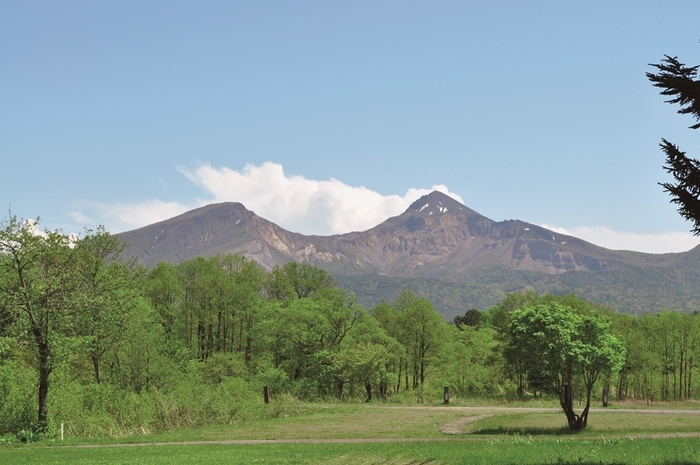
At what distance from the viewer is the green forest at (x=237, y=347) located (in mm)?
32656

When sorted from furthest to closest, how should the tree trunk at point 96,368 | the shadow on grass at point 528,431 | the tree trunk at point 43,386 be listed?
the tree trunk at point 96,368, the tree trunk at point 43,386, the shadow on grass at point 528,431

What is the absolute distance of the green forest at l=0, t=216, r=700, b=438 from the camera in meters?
32.7

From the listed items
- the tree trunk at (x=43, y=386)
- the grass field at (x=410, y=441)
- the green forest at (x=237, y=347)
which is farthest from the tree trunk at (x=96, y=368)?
the grass field at (x=410, y=441)

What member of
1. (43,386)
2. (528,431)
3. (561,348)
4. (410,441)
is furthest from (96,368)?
(561,348)

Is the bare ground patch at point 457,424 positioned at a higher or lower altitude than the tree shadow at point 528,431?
lower

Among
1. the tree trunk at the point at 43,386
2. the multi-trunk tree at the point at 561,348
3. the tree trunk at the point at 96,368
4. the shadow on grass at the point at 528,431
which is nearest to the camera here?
the shadow on grass at the point at 528,431

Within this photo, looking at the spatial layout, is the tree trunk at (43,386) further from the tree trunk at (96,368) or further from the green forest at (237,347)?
the tree trunk at (96,368)

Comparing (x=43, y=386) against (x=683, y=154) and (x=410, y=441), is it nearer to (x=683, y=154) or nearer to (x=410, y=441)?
(x=410, y=441)

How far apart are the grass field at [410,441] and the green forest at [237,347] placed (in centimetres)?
308

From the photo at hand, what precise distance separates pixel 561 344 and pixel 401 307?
52.7m

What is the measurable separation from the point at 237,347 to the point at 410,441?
50.6 m

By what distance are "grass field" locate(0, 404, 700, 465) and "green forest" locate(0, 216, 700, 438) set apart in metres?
3.08

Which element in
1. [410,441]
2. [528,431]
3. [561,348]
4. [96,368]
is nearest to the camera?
[410,441]

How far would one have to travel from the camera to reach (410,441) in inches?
1035
